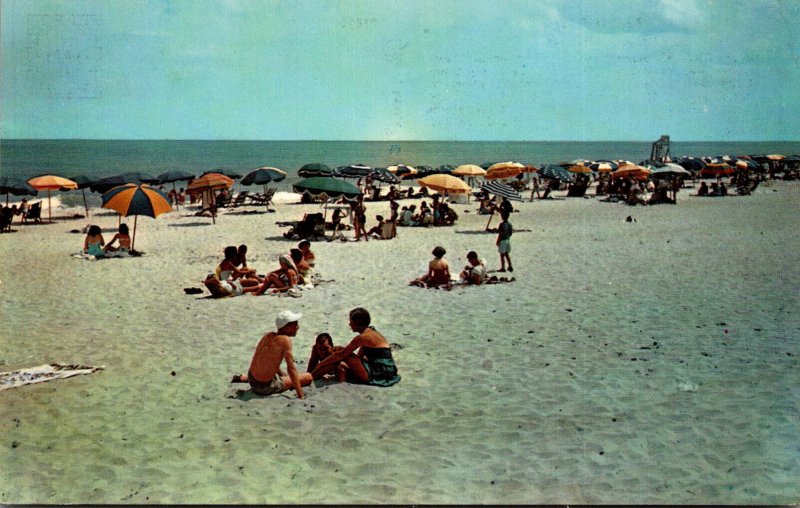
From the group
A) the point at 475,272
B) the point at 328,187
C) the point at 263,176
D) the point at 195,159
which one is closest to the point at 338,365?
the point at 475,272

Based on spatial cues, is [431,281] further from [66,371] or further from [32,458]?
[32,458]

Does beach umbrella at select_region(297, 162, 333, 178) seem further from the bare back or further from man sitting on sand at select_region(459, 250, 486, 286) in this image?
the bare back

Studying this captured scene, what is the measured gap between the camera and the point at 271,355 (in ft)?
21.4

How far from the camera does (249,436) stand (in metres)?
5.70

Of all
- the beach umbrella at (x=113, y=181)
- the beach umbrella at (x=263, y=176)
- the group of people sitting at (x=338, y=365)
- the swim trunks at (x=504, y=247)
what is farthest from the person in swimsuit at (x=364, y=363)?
the beach umbrella at (x=113, y=181)

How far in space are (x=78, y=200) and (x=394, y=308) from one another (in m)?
28.5

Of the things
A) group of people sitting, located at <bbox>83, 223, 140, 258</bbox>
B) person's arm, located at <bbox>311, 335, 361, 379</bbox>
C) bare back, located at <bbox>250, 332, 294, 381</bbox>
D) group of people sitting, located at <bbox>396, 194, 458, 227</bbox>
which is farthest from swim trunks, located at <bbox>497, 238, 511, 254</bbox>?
group of people sitting, located at <bbox>396, 194, 458, 227</bbox>

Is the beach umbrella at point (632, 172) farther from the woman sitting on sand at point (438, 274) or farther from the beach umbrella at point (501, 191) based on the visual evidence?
the woman sitting on sand at point (438, 274)

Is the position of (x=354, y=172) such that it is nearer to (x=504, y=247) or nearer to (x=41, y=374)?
(x=504, y=247)

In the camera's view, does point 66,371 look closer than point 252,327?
Yes

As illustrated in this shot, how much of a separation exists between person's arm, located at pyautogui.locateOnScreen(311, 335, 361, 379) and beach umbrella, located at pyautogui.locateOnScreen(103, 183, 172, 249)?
915 centimetres

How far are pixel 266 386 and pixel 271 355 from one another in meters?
0.33

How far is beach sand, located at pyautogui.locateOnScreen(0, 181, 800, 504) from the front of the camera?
16.0 feet

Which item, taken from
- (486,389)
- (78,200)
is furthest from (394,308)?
(78,200)
